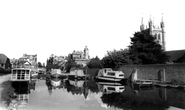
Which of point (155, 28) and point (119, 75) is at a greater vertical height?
point (155, 28)

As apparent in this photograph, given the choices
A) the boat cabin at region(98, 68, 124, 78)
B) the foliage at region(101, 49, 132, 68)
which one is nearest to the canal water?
the boat cabin at region(98, 68, 124, 78)

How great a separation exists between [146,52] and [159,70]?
11.2 meters

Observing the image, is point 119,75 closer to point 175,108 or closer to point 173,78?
point 173,78

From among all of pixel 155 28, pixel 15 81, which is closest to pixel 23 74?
pixel 15 81

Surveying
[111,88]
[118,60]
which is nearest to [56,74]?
[118,60]


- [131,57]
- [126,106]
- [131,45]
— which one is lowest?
[126,106]

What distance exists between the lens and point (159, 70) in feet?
104

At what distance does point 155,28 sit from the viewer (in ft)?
291

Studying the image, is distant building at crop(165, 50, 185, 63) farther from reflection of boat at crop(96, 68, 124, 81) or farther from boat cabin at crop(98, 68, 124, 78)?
reflection of boat at crop(96, 68, 124, 81)

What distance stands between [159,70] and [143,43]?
1393 cm

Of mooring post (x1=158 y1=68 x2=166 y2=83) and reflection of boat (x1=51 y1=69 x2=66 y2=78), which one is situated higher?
mooring post (x1=158 y1=68 x2=166 y2=83)

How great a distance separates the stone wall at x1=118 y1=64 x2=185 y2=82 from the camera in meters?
27.8

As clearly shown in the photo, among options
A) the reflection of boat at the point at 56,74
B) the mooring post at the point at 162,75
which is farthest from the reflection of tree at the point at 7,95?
the reflection of boat at the point at 56,74

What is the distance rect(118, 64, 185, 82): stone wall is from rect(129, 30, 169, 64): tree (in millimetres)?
3903
